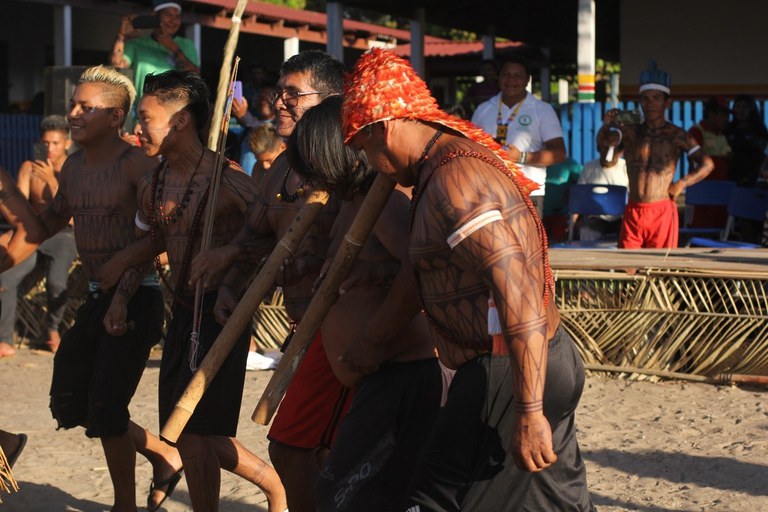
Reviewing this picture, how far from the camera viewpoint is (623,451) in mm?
5930

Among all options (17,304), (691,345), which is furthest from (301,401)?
(17,304)

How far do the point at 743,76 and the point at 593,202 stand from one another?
5440 mm

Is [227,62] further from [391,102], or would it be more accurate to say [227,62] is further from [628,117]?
[628,117]

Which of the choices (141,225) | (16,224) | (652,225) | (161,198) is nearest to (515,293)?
(161,198)

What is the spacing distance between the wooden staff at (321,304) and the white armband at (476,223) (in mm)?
518

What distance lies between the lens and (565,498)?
9.99 ft

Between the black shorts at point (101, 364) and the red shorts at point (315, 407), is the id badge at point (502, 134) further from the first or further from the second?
the red shorts at point (315, 407)

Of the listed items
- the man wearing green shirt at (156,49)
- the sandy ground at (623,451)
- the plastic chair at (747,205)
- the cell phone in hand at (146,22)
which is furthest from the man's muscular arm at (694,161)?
the cell phone in hand at (146,22)

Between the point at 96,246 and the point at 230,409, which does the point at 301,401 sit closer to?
the point at 230,409

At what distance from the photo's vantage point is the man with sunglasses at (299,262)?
3975 mm

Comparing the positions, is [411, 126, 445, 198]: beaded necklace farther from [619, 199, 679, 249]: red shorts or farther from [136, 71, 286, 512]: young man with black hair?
[619, 199, 679, 249]: red shorts

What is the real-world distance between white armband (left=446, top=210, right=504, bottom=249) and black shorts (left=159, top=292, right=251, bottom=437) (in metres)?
1.54

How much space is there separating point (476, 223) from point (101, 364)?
2380 millimetres

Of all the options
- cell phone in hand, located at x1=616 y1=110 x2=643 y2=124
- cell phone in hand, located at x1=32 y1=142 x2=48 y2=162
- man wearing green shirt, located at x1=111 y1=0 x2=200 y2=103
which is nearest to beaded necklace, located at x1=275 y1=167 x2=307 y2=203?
man wearing green shirt, located at x1=111 y1=0 x2=200 y2=103
